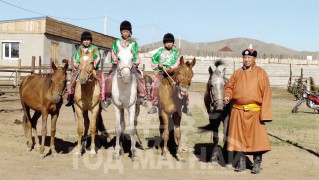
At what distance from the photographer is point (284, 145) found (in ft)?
34.1

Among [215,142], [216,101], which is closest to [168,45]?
[216,101]

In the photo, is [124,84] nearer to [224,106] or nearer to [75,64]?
[75,64]

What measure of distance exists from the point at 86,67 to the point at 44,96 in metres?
1.23

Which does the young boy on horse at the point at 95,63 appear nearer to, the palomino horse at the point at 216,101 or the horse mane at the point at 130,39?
the horse mane at the point at 130,39

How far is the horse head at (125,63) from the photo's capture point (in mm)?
7586

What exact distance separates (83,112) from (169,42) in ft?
8.30

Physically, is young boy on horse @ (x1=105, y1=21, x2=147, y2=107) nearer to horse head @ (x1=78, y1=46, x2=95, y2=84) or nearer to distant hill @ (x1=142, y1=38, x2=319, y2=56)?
horse head @ (x1=78, y1=46, x2=95, y2=84)

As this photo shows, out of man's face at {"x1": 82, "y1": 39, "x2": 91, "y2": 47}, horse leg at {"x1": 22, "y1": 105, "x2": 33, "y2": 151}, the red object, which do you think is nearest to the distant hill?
the red object

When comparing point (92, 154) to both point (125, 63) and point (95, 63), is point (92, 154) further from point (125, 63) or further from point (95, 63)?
point (125, 63)

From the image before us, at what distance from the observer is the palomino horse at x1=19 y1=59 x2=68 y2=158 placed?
801cm

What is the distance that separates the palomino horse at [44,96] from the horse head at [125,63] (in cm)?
122

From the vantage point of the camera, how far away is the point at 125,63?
766 centimetres

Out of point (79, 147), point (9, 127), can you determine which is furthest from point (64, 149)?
point (9, 127)

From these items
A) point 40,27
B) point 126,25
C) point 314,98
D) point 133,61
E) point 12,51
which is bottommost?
point 314,98
